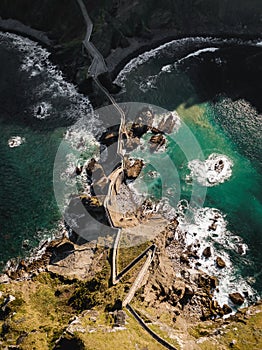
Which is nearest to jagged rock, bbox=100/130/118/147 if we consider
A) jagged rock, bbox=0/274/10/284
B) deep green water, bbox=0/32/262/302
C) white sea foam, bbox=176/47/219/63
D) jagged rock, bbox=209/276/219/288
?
deep green water, bbox=0/32/262/302

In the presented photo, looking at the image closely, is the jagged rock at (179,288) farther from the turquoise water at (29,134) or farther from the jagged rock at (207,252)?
the turquoise water at (29,134)

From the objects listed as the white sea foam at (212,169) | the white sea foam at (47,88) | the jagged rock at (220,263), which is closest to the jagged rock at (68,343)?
the jagged rock at (220,263)

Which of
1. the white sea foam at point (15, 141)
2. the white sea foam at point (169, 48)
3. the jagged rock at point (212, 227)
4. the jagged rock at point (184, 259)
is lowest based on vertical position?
the jagged rock at point (184, 259)

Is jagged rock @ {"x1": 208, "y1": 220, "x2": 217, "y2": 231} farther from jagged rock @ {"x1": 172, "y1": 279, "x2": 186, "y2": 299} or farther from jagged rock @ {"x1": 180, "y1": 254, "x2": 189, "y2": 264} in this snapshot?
jagged rock @ {"x1": 172, "y1": 279, "x2": 186, "y2": 299}

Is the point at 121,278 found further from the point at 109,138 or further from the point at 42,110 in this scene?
the point at 42,110

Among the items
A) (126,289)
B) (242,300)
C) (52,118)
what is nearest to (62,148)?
(52,118)

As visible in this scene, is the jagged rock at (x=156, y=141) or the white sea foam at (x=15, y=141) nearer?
the white sea foam at (x=15, y=141)
